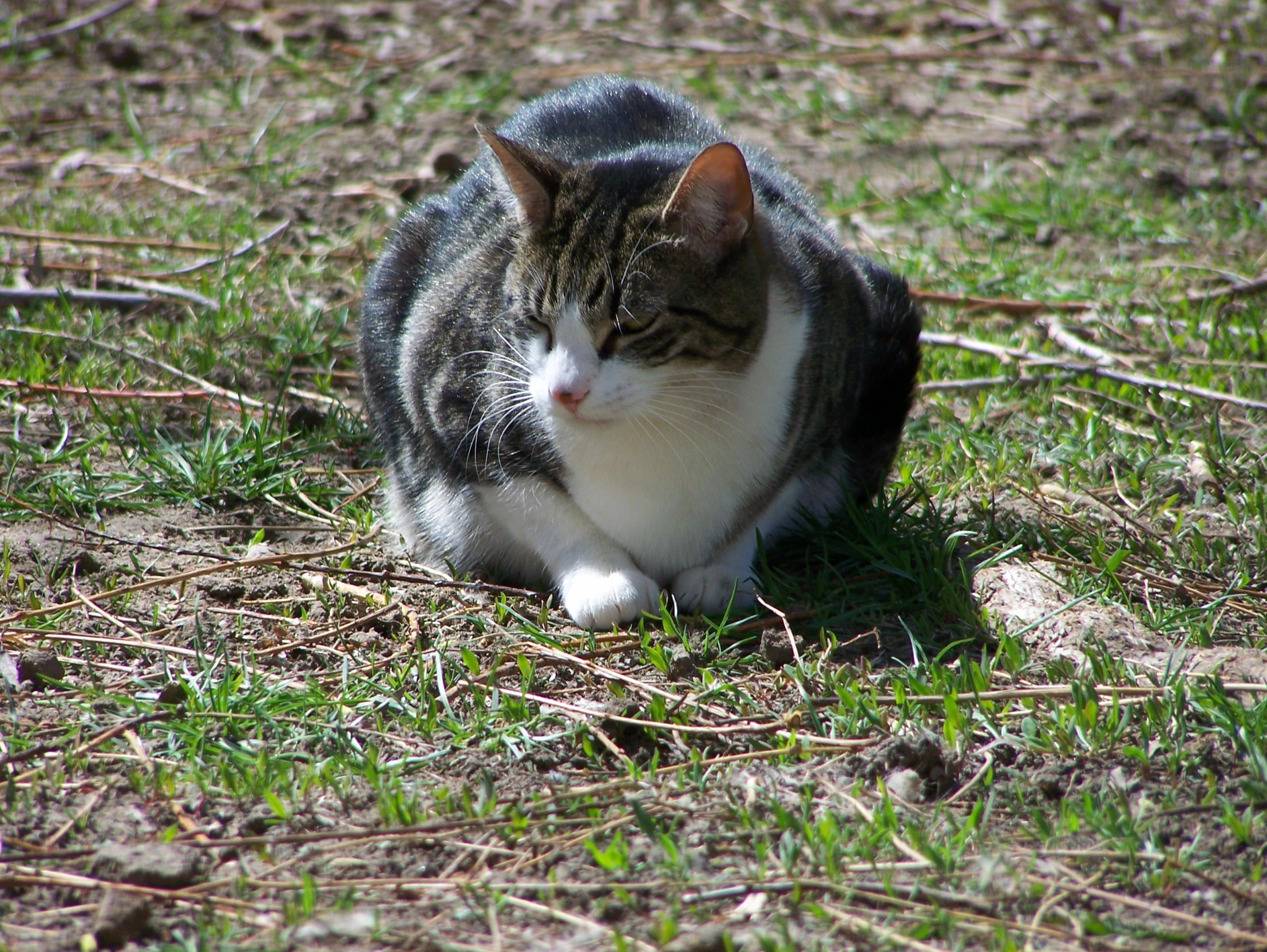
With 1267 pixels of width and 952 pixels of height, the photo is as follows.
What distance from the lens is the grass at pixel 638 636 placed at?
1901 millimetres

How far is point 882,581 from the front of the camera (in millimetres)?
→ 2891

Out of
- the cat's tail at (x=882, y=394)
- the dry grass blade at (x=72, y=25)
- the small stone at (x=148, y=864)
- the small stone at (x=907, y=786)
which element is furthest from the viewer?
the dry grass blade at (x=72, y=25)

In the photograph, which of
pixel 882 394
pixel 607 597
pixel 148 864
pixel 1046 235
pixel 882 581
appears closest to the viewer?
pixel 148 864

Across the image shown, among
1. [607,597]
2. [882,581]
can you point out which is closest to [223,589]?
[607,597]

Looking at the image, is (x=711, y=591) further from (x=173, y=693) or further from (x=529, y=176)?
(x=173, y=693)

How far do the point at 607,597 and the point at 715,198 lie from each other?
909 mm

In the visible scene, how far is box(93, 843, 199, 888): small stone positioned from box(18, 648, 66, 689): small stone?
599mm

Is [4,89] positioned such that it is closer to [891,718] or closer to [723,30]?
[723,30]

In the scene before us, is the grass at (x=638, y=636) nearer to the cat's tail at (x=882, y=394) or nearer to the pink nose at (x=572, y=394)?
the cat's tail at (x=882, y=394)

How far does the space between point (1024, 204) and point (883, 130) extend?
0.97m

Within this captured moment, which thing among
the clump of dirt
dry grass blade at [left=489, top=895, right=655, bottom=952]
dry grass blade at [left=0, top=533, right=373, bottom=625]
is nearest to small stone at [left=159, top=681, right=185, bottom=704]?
dry grass blade at [left=0, top=533, right=373, bottom=625]

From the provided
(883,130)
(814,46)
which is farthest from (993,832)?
(814,46)

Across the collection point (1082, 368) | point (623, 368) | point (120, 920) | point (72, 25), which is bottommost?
point (120, 920)

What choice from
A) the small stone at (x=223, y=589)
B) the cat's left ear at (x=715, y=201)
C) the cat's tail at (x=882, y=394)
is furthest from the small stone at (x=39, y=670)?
the cat's tail at (x=882, y=394)
